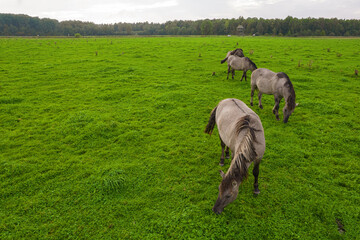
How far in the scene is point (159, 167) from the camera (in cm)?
643

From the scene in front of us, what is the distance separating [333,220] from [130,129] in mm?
7538

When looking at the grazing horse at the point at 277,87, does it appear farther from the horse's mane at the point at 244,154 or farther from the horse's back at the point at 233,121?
the horse's mane at the point at 244,154

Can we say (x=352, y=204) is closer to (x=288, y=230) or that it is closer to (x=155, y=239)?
(x=288, y=230)

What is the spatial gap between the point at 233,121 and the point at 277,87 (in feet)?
17.0

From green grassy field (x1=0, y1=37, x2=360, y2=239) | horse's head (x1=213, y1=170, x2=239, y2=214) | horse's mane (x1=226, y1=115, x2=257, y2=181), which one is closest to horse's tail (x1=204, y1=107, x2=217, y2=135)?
green grassy field (x1=0, y1=37, x2=360, y2=239)

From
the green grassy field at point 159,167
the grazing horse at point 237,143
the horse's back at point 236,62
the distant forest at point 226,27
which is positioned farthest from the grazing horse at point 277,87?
the distant forest at point 226,27

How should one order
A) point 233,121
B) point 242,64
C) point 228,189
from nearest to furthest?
point 228,189 < point 233,121 < point 242,64

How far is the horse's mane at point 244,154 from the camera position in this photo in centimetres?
425

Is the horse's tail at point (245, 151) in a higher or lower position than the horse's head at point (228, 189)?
higher

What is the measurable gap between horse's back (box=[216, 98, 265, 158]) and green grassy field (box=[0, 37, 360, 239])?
1.52 meters

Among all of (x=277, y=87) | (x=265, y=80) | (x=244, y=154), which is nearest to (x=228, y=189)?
(x=244, y=154)

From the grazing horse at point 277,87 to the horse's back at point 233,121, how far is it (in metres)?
4.15

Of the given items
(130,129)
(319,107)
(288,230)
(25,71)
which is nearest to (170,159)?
(130,129)

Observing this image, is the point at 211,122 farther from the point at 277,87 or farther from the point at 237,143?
the point at 277,87
